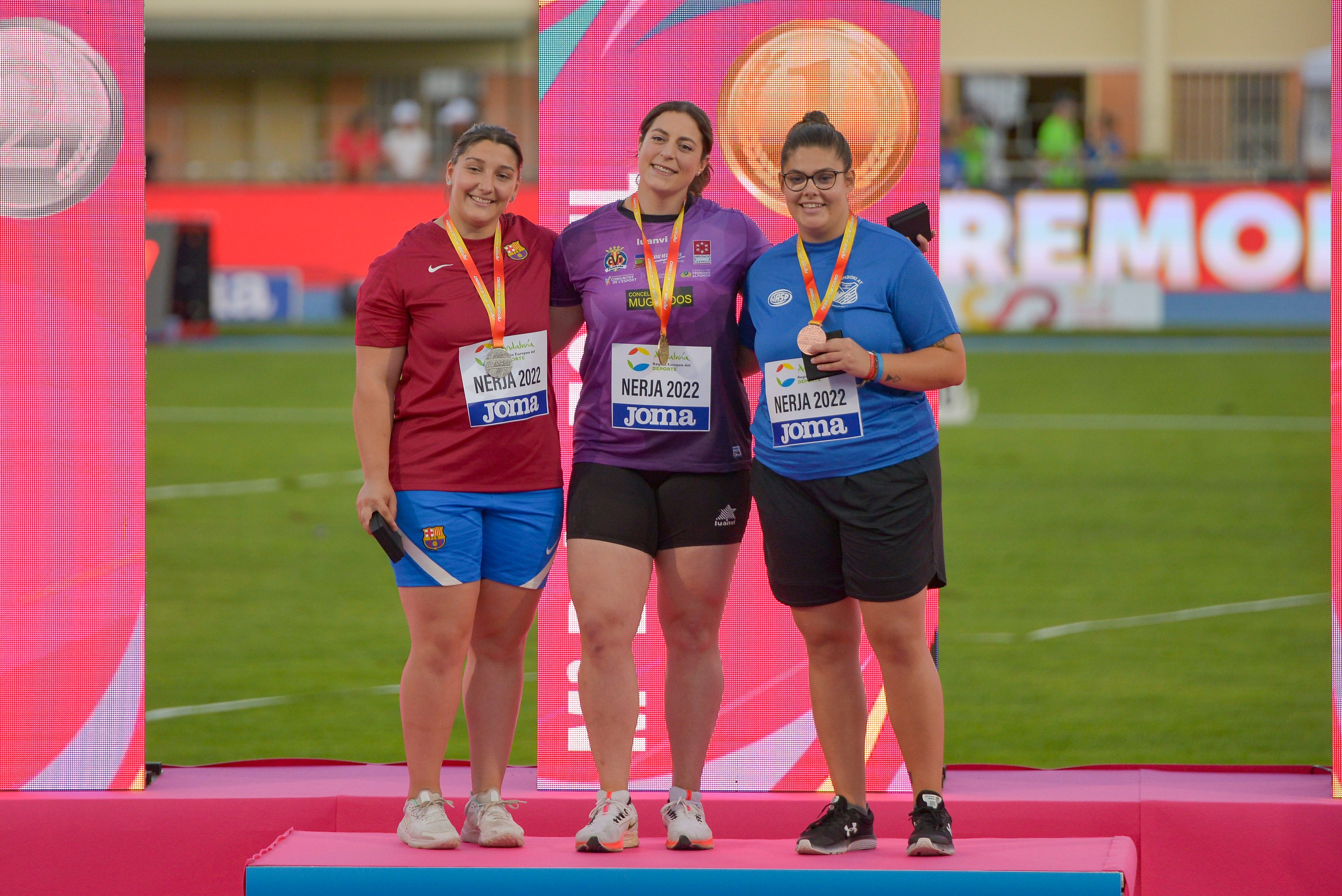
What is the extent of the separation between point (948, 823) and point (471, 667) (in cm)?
124

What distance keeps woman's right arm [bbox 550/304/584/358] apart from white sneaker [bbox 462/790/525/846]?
44.7 inches

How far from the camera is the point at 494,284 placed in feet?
12.7

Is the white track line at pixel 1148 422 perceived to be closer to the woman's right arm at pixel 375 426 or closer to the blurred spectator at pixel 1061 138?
the blurred spectator at pixel 1061 138

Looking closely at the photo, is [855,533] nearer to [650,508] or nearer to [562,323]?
[650,508]

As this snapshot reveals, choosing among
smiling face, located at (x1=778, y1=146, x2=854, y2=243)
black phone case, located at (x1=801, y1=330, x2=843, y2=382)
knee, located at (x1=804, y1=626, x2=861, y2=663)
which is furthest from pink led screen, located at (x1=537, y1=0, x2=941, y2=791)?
black phone case, located at (x1=801, y1=330, x2=843, y2=382)

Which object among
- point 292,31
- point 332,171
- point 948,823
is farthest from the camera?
point 292,31

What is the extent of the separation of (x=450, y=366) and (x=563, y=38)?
1.30 m

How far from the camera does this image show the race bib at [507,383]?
3830 millimetres

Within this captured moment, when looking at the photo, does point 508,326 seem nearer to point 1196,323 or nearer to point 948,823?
point 948,823

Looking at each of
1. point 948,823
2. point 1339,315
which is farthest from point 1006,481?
point 948,823

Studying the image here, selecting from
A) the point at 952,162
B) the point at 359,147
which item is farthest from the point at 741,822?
the point at 359,147

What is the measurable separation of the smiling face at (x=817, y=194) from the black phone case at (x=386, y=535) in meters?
1.22

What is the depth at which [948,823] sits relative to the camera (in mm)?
3807

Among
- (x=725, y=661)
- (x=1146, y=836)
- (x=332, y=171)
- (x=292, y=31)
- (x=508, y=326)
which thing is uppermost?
(x=292, y=31)
